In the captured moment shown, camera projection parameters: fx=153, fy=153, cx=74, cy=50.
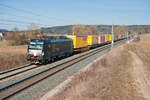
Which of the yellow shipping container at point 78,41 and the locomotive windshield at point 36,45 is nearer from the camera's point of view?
the locomotive windshield at point 36,45

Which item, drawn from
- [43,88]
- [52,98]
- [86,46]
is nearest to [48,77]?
[43,88]

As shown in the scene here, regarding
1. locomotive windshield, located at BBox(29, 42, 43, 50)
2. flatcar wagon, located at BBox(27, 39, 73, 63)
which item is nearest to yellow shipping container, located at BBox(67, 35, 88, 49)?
flatcar wagon, located at BBox(27, 39, 73, 63)

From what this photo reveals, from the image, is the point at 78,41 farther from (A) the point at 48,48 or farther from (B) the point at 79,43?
(A) the point at 48,48

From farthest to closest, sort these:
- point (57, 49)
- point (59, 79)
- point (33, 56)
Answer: point (57, 49) < point (33, 56) < point (59, 79)

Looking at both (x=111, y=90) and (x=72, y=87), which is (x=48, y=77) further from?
(x=111, y=90)

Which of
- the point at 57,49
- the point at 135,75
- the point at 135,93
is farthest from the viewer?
the point at 57,49

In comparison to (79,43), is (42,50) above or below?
below

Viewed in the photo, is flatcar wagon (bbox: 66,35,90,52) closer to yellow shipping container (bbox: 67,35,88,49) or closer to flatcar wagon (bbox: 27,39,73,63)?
yellow shipping container (bbox: 67,35,88,49)

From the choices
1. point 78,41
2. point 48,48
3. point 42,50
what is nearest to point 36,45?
point 42,50

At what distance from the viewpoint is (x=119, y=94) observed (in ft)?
35.1

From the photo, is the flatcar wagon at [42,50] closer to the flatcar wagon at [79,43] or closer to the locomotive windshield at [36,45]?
the locomotive windshield at [36,45]

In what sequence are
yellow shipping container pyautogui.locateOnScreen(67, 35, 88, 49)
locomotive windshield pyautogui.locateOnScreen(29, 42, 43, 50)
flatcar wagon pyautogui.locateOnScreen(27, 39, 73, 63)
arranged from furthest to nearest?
yellow shipping container pyautogui.locateOnScreen(67, 35, 88, 49) → locomotive windshield pyautogui.locateOnScreen(29, 42, 43, 50) → flatcar wagon pyautogui.locateOnScreen(27, 39, 73, 63)

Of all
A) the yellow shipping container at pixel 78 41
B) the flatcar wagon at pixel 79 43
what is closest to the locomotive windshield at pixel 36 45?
the flatcar wagon at pixel 79 43

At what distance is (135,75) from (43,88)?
1041cm
